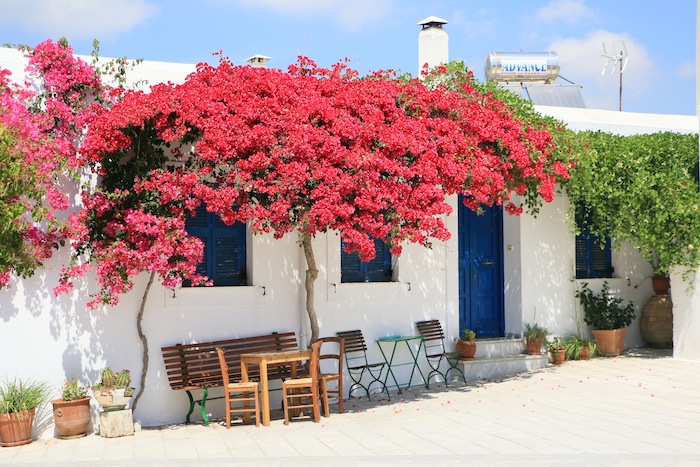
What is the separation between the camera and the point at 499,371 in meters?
12.6

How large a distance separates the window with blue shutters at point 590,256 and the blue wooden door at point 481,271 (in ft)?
4.99

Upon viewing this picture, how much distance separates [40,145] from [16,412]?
8.75 ft

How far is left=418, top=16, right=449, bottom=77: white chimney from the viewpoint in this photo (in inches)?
603

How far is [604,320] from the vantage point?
1391cm

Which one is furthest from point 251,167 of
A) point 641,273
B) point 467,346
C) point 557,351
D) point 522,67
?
point 522,67

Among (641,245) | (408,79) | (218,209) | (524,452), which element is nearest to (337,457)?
(524,452)

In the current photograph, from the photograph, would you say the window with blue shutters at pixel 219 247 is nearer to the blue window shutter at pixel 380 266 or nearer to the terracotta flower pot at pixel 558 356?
the blue window shutter at pixel 380 266

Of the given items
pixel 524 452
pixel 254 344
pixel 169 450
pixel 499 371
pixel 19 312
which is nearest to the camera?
pixel 524 452

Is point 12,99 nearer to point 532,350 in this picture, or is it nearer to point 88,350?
point 88,350

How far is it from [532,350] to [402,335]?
2417 millimetres

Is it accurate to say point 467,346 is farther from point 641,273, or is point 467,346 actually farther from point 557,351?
point 641,273

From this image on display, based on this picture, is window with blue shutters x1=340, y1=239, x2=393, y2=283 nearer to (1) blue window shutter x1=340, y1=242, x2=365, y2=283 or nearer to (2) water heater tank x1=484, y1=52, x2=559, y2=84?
(1) blue window shutter x1=340, y1=242, x2=365, y2=283

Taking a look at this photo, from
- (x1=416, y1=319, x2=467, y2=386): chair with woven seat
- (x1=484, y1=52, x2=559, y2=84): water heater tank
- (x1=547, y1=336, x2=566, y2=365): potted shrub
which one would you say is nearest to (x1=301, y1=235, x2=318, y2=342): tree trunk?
(x1=416, y1=319, x2=467, y2=386): chair with woven seat

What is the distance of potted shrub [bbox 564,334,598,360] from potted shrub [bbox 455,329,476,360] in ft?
6.82
